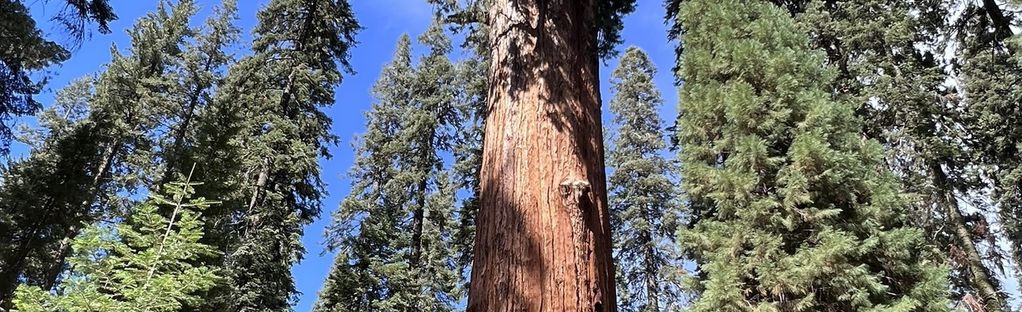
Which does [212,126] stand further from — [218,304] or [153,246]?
[153,246]

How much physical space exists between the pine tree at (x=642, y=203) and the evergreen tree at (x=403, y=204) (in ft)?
17.5

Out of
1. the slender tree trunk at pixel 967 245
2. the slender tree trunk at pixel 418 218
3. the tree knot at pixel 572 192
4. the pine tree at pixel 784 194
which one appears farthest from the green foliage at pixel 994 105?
the slender tree trunk at pixel 418 218

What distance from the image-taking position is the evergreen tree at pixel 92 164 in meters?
16.2

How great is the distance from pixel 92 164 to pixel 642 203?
54.1 ft

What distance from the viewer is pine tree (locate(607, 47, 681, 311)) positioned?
1809cm

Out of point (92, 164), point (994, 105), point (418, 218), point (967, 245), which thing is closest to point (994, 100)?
point (994, 105)

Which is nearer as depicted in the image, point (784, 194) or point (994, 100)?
point (784, 194)

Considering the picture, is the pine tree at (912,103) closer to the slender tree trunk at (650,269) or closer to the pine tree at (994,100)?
the pine tree at (994,100)

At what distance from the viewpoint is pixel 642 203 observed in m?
18.7

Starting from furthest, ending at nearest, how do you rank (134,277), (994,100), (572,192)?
1. (994,100)
2. (134,277)
3. (572,192)

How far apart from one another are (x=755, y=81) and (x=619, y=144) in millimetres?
12036

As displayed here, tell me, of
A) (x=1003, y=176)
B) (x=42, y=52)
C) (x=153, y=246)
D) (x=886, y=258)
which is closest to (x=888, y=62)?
(x=1003, y=176)

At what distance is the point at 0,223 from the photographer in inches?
617

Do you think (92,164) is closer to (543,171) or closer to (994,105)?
(543,171)
